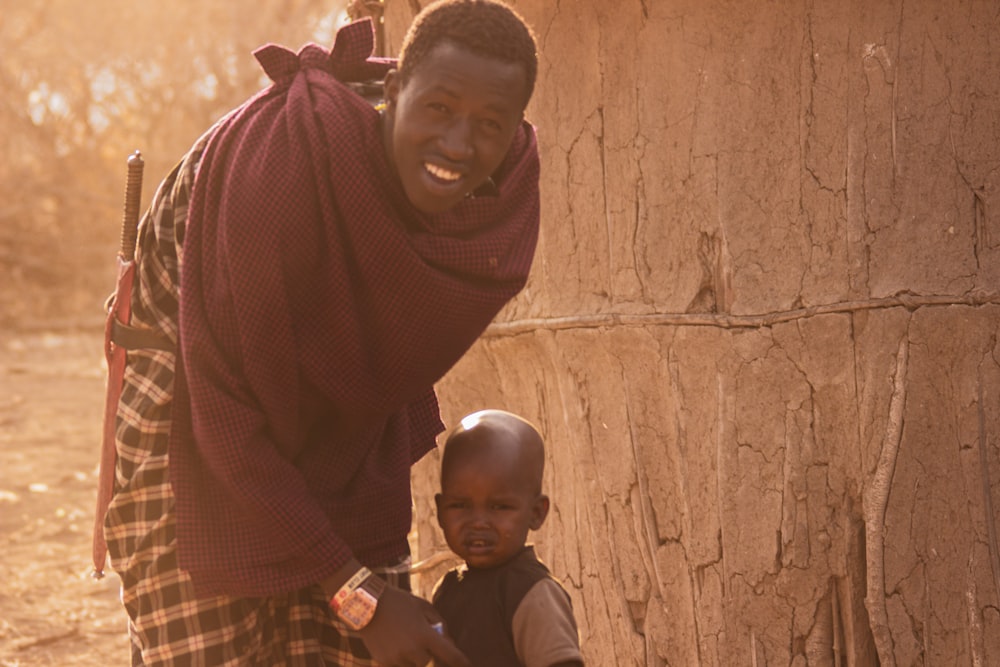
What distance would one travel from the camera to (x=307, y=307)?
1.89 meters

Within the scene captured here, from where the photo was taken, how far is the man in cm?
182

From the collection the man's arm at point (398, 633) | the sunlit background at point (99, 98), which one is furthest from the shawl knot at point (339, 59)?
the sunlit background at point (99, 98)

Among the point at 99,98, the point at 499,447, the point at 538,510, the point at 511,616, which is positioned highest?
the point at 99,98

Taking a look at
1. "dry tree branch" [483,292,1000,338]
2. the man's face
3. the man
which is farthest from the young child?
"dry tree branch" [483,292,1000,338]

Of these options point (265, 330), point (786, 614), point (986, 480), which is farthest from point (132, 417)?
point (986, 480)

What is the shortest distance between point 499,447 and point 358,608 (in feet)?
1.30

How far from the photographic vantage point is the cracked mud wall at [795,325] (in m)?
2.67

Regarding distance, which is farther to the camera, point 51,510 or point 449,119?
point 51,510

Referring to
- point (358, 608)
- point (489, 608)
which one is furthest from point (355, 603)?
point (489, 608)

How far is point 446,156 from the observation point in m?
1.83

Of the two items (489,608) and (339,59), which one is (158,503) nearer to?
(489,608)

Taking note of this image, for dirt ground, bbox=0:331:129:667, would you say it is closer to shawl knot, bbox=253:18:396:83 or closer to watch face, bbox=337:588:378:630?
watch face, bbox=337:588:378:630

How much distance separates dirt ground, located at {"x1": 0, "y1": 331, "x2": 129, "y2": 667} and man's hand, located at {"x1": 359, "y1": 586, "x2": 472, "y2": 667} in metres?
2.25

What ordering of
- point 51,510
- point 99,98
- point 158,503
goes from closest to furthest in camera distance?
point 158,503 < point 51,510 < point 99,98
